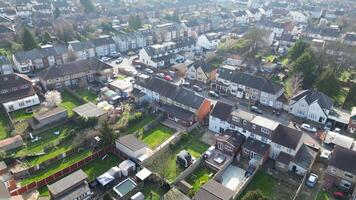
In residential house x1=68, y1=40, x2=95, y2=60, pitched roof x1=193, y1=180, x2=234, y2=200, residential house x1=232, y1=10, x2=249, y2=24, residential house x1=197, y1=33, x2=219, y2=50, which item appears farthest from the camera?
residential house x1=232, y1=10, x2=249, y2=24

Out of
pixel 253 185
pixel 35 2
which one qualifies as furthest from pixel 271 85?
pixel 35 2

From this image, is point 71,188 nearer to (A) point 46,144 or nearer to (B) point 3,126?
(A) point 46,144

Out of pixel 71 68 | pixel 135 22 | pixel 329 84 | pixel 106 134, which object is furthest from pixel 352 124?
pixel 135 22

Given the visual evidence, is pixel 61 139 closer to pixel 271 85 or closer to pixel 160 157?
pixel 160 157

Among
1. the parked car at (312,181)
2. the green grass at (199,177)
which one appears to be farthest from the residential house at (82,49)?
the parked car at (312,181)

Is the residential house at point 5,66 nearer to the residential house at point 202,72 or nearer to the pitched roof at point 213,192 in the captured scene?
the residential house at point 202,72

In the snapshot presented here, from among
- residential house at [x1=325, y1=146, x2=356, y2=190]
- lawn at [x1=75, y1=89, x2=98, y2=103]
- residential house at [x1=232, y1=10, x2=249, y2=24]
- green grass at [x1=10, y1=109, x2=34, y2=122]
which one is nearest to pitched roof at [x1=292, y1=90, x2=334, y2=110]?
residential house at [x1=325, y1=146, x2=356, y2=190]

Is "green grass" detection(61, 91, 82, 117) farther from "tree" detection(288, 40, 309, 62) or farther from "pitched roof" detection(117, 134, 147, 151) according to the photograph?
"tree" detection(288, 40, 309, 62)
